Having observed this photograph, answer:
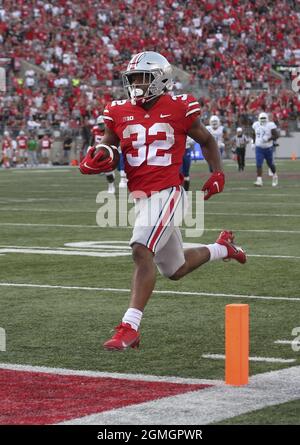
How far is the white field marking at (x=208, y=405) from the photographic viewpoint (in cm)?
478

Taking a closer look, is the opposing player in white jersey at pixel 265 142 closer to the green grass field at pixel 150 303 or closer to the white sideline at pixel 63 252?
the green grass field at pixel 150 303

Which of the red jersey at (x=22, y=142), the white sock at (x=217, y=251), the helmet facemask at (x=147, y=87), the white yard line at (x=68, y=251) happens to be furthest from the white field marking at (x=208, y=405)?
the red jersey at (x=22, y=142)

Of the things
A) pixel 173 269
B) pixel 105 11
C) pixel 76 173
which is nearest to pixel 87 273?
pixel 173 269

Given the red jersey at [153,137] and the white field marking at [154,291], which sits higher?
the red jersey at [153,137]

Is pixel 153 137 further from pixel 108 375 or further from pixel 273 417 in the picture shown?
pixel 273 417

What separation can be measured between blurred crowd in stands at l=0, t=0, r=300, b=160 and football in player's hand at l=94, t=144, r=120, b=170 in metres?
31.4

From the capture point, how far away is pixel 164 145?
6.80 metres

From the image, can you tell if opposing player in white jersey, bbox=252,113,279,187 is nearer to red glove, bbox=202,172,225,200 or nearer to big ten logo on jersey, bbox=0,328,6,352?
red glove, bbox=202,172,225,200

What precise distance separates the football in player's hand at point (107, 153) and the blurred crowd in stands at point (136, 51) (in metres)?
31.4

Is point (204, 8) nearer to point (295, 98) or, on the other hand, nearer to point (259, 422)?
point (295, 98)

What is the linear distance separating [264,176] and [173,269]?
21815 millimetres

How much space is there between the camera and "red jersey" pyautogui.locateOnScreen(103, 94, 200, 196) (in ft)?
22.2

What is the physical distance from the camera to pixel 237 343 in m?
5.46

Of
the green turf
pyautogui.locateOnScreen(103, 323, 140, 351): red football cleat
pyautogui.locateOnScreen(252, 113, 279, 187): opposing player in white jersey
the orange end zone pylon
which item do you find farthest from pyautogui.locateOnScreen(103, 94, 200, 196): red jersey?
pyautogui.locateOnScreen(252, 113, 279, 187): opposing player in white jersey
